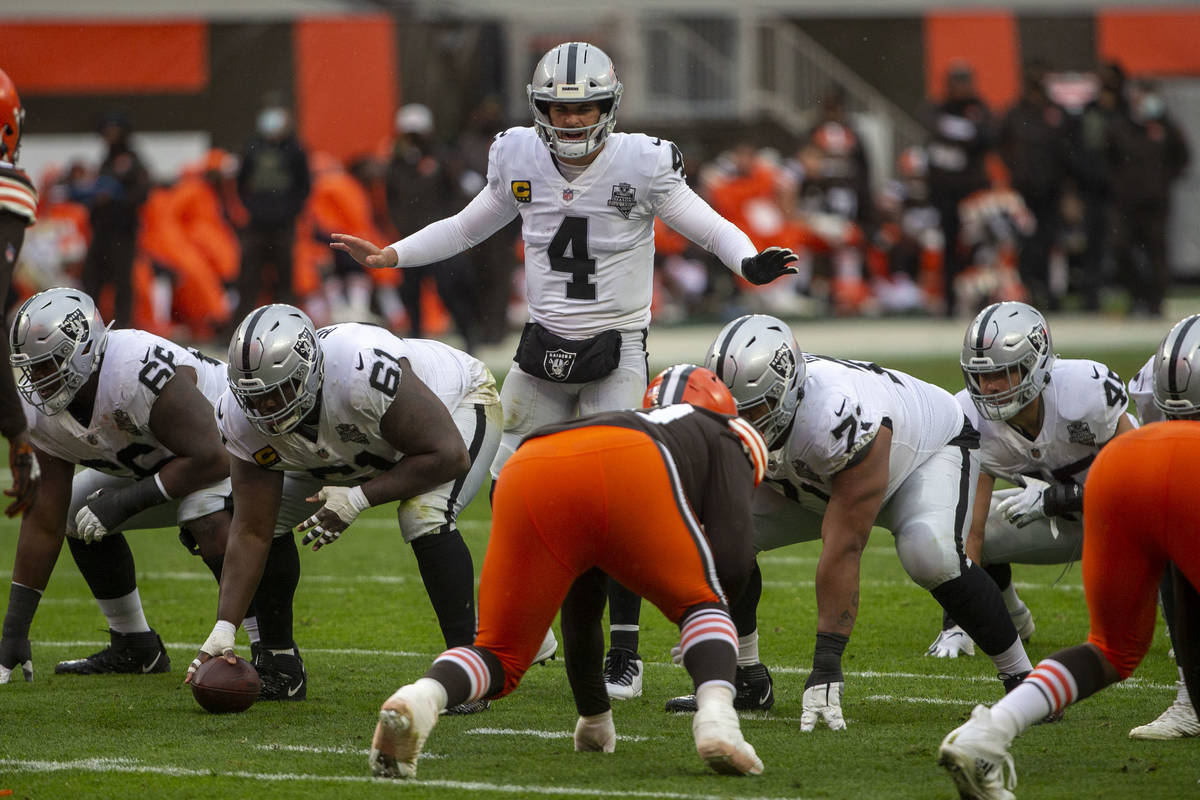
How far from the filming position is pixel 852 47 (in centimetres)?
2236

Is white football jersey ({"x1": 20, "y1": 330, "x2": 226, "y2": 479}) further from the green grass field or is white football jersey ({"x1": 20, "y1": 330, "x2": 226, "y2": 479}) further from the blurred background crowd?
the blurred background crowd

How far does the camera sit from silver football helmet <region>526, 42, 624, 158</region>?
18.6 feet

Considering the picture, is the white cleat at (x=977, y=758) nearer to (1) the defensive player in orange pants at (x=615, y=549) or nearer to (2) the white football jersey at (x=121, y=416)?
(1) the defensive player in orange pants at (x=615, y=549)

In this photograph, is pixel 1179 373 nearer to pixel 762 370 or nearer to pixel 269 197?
pixel 762 370

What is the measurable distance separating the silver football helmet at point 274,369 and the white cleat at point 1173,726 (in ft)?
8.65

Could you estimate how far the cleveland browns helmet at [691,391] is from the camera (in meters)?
4.45

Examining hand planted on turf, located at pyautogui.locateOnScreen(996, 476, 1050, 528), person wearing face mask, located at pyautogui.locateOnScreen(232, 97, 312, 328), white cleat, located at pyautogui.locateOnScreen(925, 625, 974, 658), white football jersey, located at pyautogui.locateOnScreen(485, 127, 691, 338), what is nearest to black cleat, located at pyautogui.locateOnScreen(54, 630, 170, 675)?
white football jersey, located at pyautogui.locateOnScreen(485, 127, 691, 338)

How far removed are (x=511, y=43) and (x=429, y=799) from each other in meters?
17.4

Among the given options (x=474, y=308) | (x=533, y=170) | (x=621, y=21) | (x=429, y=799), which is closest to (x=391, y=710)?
(x=429, y=799)

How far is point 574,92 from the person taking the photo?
18.6 ft

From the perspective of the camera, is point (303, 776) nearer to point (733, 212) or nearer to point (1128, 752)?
point (1128, 752)

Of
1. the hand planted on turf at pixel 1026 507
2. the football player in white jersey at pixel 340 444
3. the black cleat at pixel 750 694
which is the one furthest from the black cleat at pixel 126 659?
the hand planted on turf at pixel 1026 507

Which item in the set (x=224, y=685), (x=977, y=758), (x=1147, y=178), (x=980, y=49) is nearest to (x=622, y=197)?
(x=224, y=685)

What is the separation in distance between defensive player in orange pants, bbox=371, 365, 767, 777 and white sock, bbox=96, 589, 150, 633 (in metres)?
2.13
